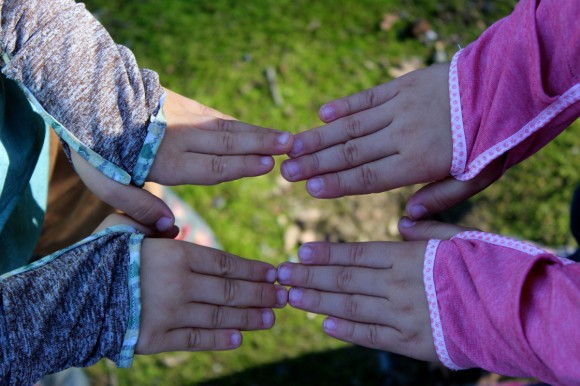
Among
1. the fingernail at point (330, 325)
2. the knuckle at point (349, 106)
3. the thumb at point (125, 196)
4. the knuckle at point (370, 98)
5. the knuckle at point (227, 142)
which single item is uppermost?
the knuckle at point (370, 98)

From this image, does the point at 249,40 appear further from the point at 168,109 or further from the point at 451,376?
the point at 451,376

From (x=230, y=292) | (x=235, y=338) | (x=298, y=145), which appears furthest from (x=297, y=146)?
(x=235, y=338)

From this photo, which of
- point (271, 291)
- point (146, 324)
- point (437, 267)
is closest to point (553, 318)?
point (437, 267)

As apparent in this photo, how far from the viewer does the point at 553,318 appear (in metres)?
1.30

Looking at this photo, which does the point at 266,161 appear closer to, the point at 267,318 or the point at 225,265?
the point at 225,265

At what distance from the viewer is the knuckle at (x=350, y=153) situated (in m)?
1.81

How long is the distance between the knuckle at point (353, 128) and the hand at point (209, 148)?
0.60 feet

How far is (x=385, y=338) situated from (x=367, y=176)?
1.56 feet

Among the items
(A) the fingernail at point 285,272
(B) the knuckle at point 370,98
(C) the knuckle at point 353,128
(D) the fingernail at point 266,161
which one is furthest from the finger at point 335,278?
(B) the knuckle at point 370,98

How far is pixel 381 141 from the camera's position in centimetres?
179

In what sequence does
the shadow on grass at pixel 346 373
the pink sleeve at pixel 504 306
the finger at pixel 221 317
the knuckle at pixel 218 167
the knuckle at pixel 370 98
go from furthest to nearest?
the shadow on grass at pixel 346 373 → the knuckle at pixel 370 98 → the knuckle at pixel 218 167 → the finger at pixel 221 317 → the pink sleeve at pixel 504 306

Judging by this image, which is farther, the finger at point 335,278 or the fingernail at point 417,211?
the fingernail at point 417,211

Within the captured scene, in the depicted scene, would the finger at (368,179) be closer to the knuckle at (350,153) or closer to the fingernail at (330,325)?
the knuckle at (350,153)

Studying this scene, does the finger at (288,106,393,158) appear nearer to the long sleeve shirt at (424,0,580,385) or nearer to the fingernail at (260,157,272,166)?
the fingernail at (260,157,272,166)
